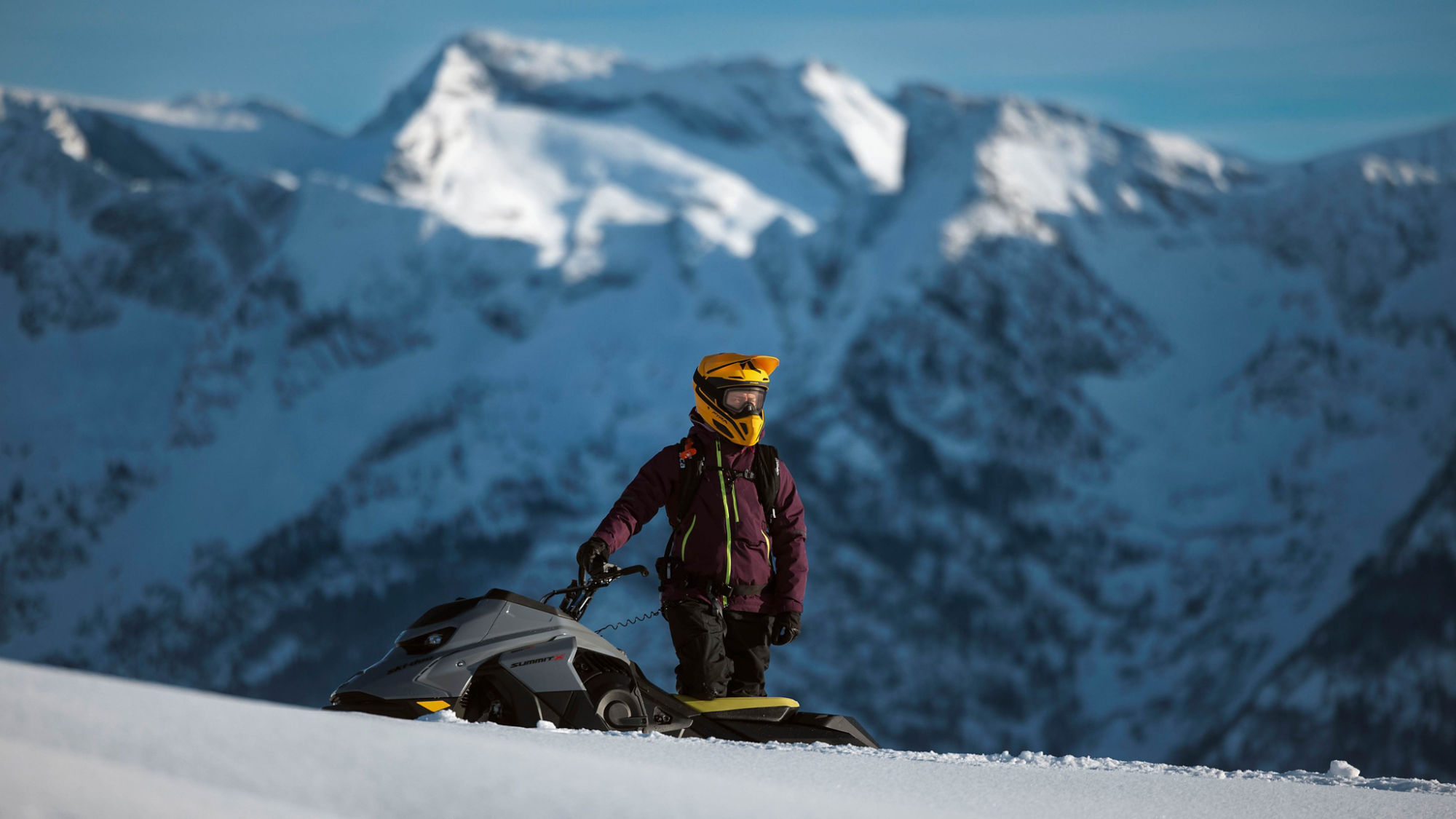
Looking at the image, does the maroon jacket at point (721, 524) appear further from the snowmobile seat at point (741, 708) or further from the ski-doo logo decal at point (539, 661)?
the ski-doo logo decal at point (539, 661)

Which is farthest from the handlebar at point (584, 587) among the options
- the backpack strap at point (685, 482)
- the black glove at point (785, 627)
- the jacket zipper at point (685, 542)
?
the black glove at point (785, 627)

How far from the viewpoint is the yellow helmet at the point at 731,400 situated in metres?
10.9

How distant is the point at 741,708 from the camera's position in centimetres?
1071

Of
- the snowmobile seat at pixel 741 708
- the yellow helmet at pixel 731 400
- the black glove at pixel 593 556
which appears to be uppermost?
the yellow helmet at pixel 731 400

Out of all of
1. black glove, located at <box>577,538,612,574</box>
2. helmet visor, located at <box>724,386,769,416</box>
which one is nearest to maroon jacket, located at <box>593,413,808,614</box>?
helmet visor, located at <box>724,386,769,416</box>

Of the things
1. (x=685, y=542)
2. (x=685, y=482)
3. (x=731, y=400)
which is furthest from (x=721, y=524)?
(x=731, y=400)

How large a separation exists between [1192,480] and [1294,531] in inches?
594

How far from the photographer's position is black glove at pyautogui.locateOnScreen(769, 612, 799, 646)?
438 inches

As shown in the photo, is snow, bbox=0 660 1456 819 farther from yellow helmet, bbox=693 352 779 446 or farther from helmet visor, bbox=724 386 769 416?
helmet visor, bbox=724 386 769 416

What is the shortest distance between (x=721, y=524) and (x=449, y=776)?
4956 millimetres

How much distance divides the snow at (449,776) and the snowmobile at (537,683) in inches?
32.3

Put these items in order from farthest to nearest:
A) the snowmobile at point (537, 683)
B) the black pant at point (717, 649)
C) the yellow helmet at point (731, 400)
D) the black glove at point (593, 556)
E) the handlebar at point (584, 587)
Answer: the yellow helmet at point (731, 400) < the black pant at point (717, 649) < the handlebar at point (584, 587) < the black glove at point (593, 556) < the snowmobile at point (537, 683)

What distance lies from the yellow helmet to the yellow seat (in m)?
2.10

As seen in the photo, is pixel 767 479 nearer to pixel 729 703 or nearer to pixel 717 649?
pixel 717 649
